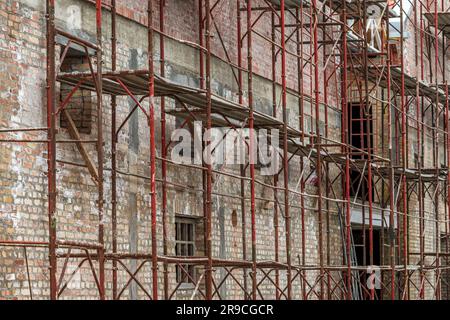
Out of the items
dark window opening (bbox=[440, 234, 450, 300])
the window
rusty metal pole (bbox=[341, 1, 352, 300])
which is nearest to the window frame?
the window

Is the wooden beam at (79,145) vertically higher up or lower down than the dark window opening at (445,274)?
higher up

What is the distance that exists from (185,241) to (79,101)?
3.98 m

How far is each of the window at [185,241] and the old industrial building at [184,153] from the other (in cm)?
3

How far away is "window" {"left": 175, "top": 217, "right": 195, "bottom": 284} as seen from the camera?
2025cm

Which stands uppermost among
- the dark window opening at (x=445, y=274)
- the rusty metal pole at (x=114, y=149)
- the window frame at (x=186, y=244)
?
the rusty metal pole at (x=114, y=149)

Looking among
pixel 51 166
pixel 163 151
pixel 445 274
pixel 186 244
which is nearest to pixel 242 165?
pixel 186 244

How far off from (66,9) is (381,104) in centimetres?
1402

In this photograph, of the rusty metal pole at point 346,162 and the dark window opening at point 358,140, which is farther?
the dark window opening at point 358,140

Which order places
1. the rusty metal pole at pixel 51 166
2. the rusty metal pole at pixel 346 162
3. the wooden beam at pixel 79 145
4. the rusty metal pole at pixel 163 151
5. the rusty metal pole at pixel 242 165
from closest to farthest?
1. the rusty metal pole at pixel 51 166
2. the wooden beam at pixel 79 145
3. the rusty metal pole at pixel 163 151
4. the rusty metal pole at pixel 242 165
5. the rusty metal pole at pixel 346 162

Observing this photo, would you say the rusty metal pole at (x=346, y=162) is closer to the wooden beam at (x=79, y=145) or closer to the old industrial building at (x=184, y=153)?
the old industrial building at (x=184, y=153)

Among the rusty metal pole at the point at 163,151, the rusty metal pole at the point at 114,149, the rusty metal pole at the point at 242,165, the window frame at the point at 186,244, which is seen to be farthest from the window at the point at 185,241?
the rusty metal pole at the point at 114,149

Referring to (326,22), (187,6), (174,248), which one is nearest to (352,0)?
(326,22)

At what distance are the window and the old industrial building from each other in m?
0.03

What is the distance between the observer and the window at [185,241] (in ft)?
66.4
